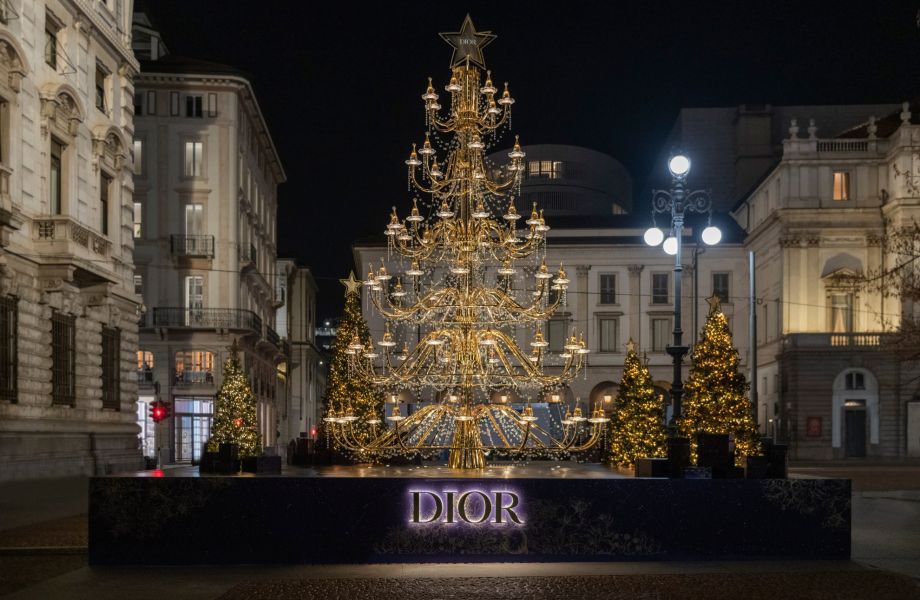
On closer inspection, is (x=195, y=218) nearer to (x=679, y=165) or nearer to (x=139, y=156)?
(x=139, y=156)

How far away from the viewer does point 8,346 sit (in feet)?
95.9

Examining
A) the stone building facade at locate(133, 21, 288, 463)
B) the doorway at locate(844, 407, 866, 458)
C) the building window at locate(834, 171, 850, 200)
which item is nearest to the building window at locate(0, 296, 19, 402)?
the stone building facade at locate(133, 21, 288, 463)

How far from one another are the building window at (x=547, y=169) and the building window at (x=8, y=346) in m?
68.9

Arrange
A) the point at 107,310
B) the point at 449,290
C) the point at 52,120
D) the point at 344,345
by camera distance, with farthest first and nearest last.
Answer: the point at 344,345, the point at 107,310, the point at 52,120, the point at 449,290

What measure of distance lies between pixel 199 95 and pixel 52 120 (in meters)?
25.8

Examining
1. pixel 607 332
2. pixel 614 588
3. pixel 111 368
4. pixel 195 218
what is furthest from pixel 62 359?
pixel 607 332

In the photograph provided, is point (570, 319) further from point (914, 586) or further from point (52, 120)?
point (914, 586)

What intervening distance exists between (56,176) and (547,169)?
214ft

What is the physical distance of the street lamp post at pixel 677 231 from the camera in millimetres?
25641

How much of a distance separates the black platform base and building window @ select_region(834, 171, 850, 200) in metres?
55.2

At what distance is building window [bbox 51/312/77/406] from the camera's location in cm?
3278

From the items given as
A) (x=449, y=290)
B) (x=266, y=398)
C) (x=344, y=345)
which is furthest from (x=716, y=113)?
(x=449, y=290)

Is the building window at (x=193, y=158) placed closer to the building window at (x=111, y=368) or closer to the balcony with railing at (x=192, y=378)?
the balcony with railing at (x=192, y=378)

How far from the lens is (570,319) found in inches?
3071
